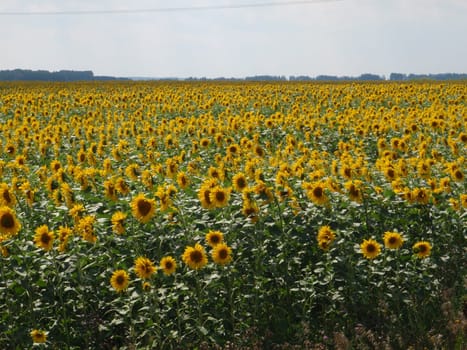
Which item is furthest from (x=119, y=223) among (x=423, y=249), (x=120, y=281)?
(x=423, y=249)

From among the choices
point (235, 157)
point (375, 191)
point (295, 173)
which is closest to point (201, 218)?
point (295, 173)

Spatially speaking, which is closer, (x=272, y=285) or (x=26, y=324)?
(x=26, y=324)

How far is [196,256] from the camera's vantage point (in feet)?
14.9

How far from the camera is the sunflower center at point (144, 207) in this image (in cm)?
513

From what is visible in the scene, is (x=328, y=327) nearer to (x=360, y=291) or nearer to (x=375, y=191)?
(x=360, y=291)

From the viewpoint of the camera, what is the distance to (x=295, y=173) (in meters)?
6.86

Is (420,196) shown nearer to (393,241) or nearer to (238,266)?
(393,241)

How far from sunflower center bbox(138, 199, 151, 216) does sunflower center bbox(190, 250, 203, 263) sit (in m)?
0.81

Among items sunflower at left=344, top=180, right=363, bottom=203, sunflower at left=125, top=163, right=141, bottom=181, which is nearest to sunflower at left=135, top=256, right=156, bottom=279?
sunflower at left=344, top=180, right=363, bottom=203

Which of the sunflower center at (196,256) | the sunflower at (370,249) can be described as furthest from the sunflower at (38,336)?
the sunflower at (370,249)

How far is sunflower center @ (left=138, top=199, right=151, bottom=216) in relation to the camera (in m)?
5.13

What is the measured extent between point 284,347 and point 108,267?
1.76m

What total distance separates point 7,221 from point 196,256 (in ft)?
5.14

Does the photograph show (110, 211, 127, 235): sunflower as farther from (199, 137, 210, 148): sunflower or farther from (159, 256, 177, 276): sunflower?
(199, 137, 210, 148): sunflower
